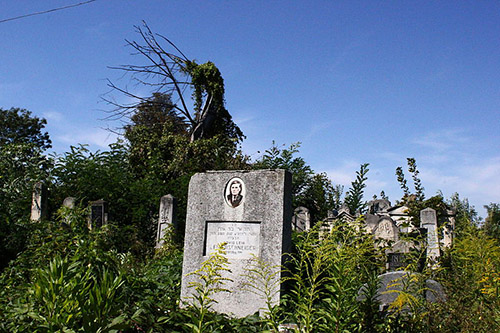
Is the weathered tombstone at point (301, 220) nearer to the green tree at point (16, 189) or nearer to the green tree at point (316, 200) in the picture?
the green tree at point (316, 200)

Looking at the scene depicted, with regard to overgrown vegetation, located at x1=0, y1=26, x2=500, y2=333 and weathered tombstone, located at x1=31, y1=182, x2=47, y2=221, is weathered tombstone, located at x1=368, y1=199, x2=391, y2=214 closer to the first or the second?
overgrown vegetation, located at x1=0, y1=26, x2=500, y2=333

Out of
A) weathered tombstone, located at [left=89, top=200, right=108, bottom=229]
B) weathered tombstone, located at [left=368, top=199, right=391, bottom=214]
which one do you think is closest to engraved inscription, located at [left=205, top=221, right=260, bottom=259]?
weathered tombstone, located at [left=89, top=200, right=108, bottom=229]

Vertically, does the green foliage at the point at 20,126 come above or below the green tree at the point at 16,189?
above

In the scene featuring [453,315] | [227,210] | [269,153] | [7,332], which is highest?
[269,153]

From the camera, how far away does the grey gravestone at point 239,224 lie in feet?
17.4

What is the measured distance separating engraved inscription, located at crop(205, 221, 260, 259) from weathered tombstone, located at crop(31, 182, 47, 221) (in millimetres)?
5782

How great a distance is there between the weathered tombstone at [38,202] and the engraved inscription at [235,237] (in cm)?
578

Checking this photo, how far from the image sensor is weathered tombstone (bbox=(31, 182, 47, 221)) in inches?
389

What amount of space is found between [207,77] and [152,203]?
22.5 feet

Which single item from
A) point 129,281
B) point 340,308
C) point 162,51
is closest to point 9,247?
point 129,281

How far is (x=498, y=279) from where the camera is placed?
3.56 meters

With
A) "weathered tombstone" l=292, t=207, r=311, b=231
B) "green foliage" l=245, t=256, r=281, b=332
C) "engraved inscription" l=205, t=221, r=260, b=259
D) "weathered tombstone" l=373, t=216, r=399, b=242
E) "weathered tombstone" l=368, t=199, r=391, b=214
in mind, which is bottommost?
"green foliage" l=245, t=256, r=281, b=332

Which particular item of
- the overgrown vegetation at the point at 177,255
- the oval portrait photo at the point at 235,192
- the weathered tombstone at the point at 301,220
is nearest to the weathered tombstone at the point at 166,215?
the overgrown vegetation at the point at 177,255

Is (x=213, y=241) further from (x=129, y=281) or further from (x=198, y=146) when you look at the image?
(x=198, y=146)
